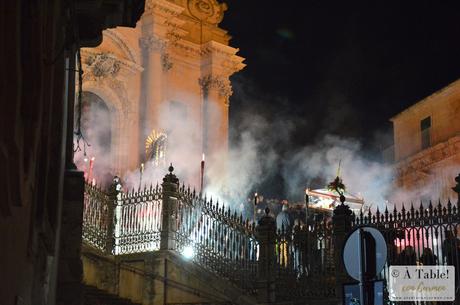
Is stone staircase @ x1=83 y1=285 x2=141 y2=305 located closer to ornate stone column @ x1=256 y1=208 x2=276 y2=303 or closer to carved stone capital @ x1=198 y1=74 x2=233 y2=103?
ornate stone column @ x1=256 y1=208 x2=276 y2=303

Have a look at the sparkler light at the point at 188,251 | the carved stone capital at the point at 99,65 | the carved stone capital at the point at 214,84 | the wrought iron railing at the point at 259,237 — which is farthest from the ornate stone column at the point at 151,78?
the sparkler light at the point at 188,251

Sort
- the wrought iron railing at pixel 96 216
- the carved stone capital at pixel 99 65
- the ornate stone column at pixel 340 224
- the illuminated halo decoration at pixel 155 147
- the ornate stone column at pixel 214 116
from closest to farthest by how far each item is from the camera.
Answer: the ornate stone column at pixel 340 224 → the wrought iron railing at pixel 96 216 → the carved stone capital at pixel 99 65 → the illuminated halo decoration at pixel 155 147 → the ornate stone column at pixel 214 116

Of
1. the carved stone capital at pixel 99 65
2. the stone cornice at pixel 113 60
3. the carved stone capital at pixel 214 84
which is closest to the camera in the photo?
the stone cornice at pixel 113 60

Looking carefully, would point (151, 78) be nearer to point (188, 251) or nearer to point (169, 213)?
point (169, 213)

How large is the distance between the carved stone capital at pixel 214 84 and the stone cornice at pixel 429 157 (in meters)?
14.0

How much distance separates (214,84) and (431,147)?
15.1 meters

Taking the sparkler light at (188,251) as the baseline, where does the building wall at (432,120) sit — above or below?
above

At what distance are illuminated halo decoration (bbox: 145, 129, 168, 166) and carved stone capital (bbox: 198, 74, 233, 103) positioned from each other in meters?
4.62

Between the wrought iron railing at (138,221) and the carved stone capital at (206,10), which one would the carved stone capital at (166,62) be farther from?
the wrought iron railing at (138,221)

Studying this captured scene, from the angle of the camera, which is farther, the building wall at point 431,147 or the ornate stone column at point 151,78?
the building wall at point 431,147

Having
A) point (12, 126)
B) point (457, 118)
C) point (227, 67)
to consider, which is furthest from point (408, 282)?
point (457, 118)

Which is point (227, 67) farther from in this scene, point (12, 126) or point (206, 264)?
point (12, 126)

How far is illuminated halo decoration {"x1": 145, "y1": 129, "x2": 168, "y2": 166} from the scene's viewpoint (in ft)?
92.5

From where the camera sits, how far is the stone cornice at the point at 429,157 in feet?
124
